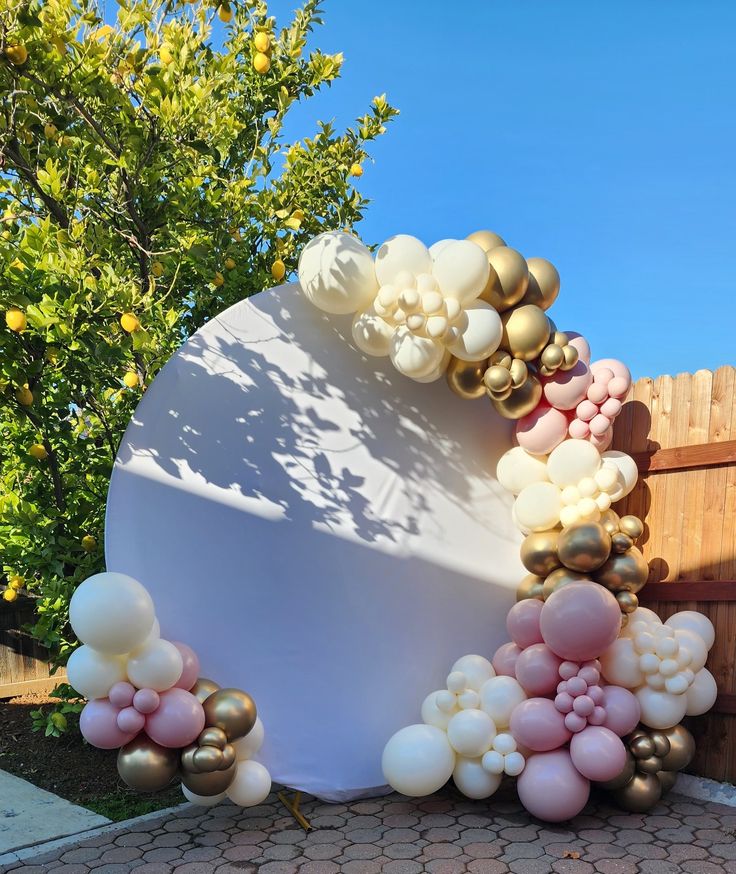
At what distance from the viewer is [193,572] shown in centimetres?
331

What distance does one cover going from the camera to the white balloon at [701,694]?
3375 millimetres

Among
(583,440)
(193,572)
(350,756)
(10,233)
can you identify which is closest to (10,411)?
(10,233)

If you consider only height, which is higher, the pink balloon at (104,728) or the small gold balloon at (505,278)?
the small gold balloon at (505,278)

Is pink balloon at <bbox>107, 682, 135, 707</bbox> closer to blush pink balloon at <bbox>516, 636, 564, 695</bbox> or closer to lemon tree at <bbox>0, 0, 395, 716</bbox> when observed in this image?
lemon tree at <bbox>0, 0, 395, 716</bbox>

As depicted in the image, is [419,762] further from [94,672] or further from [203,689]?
[94,672]

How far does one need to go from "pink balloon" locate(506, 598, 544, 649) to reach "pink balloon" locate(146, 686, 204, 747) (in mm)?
1425

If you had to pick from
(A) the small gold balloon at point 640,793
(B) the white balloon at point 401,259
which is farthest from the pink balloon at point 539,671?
(B) the white balloon at point 401,259

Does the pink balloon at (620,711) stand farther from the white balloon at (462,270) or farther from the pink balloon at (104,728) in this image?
the pink balloon at (104,728)

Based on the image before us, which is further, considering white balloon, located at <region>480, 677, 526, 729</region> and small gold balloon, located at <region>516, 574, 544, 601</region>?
small gold balloon, located at <region>516, 574, 544, 601</region>

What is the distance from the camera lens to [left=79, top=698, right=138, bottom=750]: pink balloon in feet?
8.96

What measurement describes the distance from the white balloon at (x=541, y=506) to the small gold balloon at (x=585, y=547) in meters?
0.18

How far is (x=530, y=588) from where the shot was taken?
362 cm

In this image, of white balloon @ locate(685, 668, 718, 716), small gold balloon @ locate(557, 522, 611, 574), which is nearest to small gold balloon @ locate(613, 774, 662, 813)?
white balloon @ locate(685, 668, 718, 716)

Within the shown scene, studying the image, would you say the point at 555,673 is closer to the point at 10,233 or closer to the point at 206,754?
the point at 206,754
